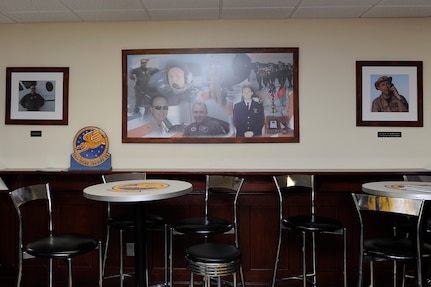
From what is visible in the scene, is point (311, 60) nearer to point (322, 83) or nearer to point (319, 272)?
point (322, 83)

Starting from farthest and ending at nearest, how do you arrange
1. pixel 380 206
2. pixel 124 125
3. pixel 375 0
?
1. pixel 124 125
2. pixel 375 0
3. pixel 380 206

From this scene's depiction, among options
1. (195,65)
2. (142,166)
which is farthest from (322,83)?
(142,166)

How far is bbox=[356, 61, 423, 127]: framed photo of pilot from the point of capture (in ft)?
13.1

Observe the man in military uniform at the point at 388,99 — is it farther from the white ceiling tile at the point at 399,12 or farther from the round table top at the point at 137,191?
the round table top at the point at 137,191

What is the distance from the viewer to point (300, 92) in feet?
13.2

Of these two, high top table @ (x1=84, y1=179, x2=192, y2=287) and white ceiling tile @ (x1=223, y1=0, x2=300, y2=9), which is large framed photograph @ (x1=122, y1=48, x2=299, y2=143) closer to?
white ceiling tile @ (x1=223, y1=0, x2=300, y2=9)

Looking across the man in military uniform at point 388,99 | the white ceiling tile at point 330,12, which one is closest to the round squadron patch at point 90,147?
the white ceiling tile at point 330,12

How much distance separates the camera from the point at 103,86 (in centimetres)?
407

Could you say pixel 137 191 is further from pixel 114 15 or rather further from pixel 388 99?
pixel 388 99

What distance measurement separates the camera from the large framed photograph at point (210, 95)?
3992 millimetres

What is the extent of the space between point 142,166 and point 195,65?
1259mm

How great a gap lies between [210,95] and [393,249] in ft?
7.68

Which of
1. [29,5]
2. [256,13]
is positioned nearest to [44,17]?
[29,5]

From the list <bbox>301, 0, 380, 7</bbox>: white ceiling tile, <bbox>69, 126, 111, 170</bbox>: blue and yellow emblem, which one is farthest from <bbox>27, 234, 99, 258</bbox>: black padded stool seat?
<bbox>301, 0, 380, 7</bbox>: white ceiling tile
